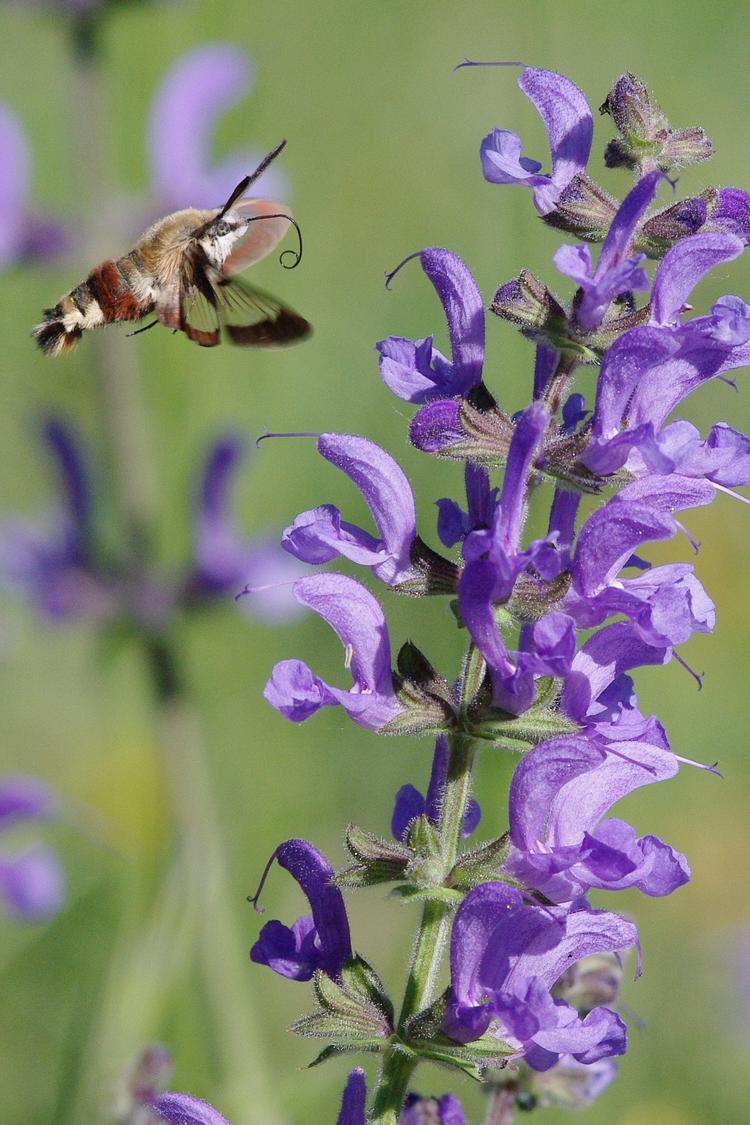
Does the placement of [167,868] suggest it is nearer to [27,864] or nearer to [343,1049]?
[27,864]

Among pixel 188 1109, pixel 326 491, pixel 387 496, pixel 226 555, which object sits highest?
pixel 326 491

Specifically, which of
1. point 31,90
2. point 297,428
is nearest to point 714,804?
point 297,428

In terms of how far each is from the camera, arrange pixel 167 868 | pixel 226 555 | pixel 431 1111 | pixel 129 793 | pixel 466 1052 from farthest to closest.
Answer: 1. pixel 129 793
2. pixel 226 555
3. pixel 167 868
4. pixel 431 1111
5. pixel 466 1052

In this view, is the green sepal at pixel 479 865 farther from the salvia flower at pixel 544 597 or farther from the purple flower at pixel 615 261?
the purple flower at pixel 615 261

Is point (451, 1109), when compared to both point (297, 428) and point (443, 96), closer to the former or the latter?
point (297, 428)

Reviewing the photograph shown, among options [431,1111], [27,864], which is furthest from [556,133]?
[27,864]

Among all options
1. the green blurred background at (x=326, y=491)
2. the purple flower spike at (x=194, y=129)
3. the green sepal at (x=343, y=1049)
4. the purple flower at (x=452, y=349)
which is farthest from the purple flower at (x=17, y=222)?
the green sepal at (x=343, y=1049)
